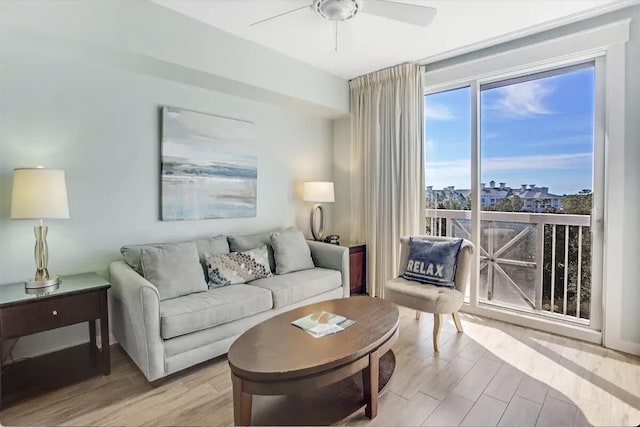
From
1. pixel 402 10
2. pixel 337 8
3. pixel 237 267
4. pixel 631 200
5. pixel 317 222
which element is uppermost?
pixel 337 8

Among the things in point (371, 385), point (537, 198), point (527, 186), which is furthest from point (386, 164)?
point (371, 385)

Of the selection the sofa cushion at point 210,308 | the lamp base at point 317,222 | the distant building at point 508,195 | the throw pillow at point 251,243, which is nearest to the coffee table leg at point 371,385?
the sofa cushion at point 210,308

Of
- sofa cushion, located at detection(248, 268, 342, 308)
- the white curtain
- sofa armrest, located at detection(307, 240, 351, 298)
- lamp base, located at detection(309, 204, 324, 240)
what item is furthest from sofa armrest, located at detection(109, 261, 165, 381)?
the white curtain

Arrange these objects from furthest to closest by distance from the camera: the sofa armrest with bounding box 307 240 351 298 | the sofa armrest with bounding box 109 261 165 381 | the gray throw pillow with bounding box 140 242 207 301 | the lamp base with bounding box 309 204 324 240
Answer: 1. the lamp base with bounding box 309 204 324 240
2. the sofa armrest with bounding box 307 240 351 298
3. the gray throw pillow with bounding box 140 242 207 301
4. the sofa armrest with bounding box 109 261 165 381

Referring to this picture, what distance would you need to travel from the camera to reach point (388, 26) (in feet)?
9.29

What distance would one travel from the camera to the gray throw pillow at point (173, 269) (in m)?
2.47

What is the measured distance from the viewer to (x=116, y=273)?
2.47 metres

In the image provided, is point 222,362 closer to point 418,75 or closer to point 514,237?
point 514,237

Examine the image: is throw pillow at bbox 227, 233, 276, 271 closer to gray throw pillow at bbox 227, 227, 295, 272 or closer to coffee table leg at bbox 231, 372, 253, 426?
gray throw pillow at bbox 227, 227, 295, 272

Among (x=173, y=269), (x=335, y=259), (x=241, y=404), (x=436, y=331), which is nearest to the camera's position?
(x=241, y=404)

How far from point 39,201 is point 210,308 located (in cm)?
124

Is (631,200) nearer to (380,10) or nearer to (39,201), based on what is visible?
(380,10)

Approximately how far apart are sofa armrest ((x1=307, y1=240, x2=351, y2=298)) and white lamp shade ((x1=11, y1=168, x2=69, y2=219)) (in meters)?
2.24

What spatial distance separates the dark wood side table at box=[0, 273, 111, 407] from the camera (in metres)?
1.97
